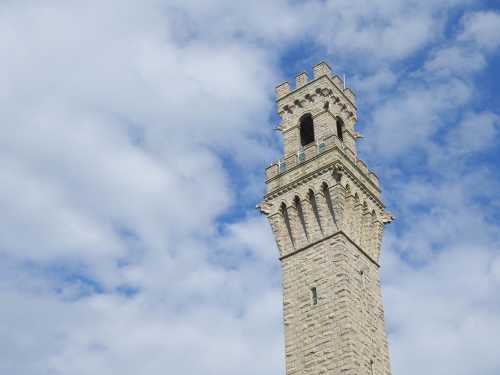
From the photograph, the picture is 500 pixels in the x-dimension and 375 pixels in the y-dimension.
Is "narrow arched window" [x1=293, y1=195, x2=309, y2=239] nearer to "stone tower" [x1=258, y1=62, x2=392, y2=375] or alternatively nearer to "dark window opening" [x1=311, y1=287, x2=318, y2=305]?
"stone tower" [x1=258, y1=62, x2=392, y2=375]

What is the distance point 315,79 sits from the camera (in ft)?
151

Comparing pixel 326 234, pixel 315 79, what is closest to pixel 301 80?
pixel 315 79

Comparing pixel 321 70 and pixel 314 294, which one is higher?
pixel 321 70

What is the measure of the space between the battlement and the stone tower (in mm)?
93

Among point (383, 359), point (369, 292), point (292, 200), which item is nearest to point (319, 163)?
point (292, 200)

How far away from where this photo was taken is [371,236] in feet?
135

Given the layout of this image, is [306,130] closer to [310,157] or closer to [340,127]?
[340,127]

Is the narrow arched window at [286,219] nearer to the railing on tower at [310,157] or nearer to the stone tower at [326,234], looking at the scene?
the stone tower at [326,234]

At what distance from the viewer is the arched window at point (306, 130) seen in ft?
152

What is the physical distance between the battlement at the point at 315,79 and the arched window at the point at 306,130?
2.19m

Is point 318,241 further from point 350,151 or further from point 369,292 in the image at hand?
point 350,151

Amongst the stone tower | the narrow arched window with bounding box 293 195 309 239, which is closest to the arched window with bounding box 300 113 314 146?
the stone tower

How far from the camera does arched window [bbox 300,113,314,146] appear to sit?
152 ft

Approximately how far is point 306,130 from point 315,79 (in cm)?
339
